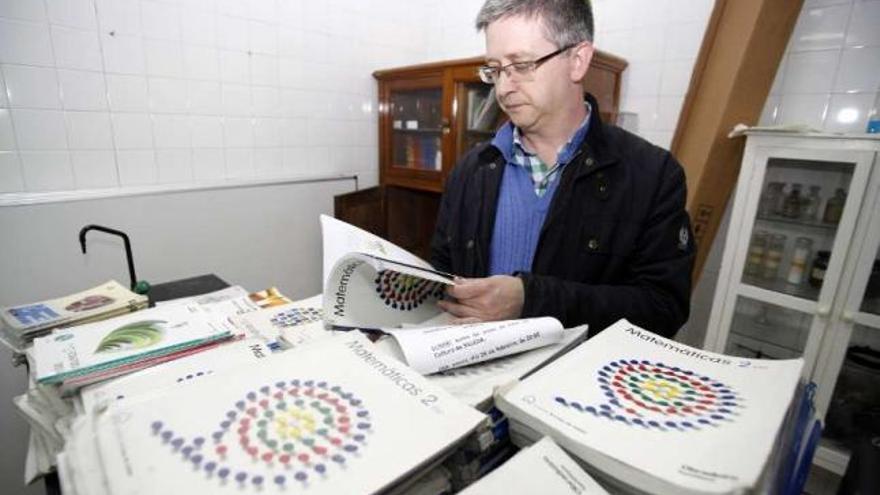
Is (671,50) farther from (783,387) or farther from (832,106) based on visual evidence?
(783,387)

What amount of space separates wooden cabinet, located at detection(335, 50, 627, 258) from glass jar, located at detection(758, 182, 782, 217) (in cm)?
80

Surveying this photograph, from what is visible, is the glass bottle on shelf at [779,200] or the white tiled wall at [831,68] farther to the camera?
the glass bottle on shelf at [779,200]

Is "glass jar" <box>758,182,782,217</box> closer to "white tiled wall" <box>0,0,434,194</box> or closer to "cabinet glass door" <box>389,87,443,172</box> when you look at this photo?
"cabinet glass door" <box>389,87,443,172</box>

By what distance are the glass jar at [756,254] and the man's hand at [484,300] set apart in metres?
1.78

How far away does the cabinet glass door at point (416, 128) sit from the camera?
2783 millimetres

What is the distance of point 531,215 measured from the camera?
113 centimetres

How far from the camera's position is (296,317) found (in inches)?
33.3

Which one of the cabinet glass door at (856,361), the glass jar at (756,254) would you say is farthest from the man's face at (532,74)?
the glass jar at (756,254)

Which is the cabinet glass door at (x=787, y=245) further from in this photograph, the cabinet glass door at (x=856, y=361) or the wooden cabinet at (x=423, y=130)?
the wooden cabinet at (x=423, y=130)

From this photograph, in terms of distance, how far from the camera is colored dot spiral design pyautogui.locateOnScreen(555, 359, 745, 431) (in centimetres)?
43

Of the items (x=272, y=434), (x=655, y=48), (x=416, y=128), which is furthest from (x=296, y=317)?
(x=655, y=48)

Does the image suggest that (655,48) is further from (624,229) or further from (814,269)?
(624,229)

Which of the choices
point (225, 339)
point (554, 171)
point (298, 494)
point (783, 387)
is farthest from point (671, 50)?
point (298, 494)

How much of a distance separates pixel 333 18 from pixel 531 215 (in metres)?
2.17
